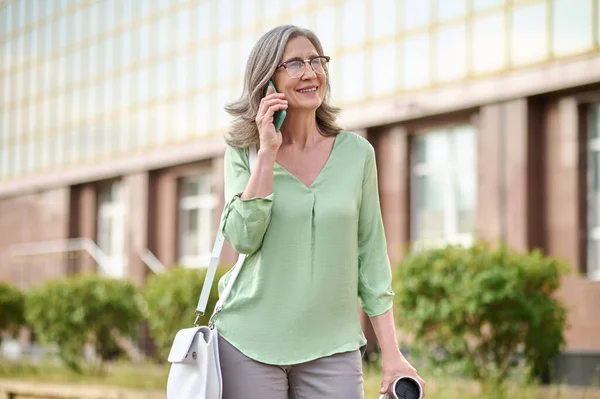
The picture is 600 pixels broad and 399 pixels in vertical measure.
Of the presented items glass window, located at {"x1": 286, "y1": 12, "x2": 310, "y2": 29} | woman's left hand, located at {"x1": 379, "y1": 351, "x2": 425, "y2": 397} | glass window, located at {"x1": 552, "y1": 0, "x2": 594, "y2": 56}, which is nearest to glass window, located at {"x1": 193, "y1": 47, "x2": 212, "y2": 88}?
glass window, located at {"x1": 286, "y1": 12, "x2": 310, "y2": 29}

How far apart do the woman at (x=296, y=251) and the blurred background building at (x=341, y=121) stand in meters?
11.7

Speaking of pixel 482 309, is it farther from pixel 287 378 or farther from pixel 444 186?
pixel 444 186

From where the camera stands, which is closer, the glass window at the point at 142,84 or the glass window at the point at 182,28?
the glass window at the point at 182,28

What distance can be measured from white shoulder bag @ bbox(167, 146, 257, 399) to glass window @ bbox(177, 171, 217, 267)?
23387mm

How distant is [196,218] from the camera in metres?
27.8

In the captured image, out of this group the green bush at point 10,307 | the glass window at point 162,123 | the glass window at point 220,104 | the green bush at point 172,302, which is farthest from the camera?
the glass window at point 162,123

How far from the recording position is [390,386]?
3.22m

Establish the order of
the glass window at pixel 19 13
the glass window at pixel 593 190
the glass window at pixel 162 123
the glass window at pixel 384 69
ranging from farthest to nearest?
the glass window at pixel 19 13
the glass window at pixel 162 123
the glass window at pixel 384 69
the glass window at pixel 593 190

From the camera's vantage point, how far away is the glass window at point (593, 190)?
1759cm

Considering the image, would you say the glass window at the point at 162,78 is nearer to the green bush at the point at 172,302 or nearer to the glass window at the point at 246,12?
the glass window at the point at 246,12

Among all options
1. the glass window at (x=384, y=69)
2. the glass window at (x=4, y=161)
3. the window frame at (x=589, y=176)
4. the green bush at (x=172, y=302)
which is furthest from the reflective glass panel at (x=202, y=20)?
the green bush at (x=172, y=302)

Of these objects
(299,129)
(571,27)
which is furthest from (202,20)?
(299,129)

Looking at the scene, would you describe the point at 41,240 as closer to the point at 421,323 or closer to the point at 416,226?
the point at 416,226

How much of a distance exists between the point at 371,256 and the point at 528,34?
15.9 metres
